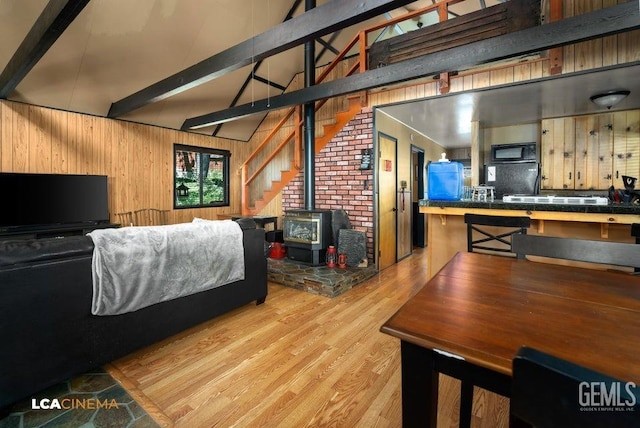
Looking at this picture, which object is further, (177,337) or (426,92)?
(426,92)

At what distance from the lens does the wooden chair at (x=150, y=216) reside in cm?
538

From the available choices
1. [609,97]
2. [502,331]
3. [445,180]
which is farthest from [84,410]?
[609,97]

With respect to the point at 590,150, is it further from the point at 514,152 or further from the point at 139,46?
the point at 139,46

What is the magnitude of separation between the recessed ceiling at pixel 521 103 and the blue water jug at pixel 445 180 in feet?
4.01

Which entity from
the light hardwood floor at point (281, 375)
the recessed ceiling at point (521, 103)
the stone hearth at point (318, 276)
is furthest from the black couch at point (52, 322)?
the recessed ceiling at point (521, 103)

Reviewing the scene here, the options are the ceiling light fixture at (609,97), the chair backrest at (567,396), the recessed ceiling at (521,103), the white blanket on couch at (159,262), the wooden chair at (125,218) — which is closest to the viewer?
the chair backrest at (567,396)

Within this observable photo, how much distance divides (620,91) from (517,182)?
1514mm

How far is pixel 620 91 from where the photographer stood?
11.4ft

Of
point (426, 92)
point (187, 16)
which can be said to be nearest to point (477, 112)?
point (426, 92)

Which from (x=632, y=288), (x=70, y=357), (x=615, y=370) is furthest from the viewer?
(x=70, y=357)

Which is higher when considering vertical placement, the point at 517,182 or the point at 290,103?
the point at 290,103

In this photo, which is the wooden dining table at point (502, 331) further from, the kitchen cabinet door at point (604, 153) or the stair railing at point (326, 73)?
the kitchen cabinet door at point (604, 153)

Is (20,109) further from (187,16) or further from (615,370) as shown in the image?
(615,370)

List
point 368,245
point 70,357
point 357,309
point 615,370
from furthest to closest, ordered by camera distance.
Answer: point 368,245, point 357,309, point 70,357, point 615,370
